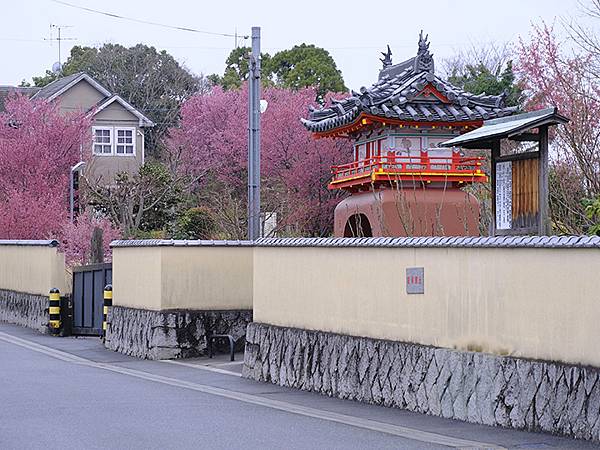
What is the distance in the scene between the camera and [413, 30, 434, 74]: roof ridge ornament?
1280 inches

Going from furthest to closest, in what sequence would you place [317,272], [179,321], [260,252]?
[179,321] → [260,252] → [317,272]

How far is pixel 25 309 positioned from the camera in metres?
33.2

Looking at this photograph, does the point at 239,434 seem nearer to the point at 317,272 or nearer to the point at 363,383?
the point at 363,383

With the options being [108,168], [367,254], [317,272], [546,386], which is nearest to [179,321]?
[317,272]

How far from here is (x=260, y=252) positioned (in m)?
18.9

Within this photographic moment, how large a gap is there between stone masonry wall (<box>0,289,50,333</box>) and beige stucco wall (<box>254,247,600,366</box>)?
1431 cm

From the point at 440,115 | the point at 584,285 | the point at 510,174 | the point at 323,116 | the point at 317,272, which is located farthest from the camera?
the point at 323,116

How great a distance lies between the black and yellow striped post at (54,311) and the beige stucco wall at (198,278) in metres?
6.94

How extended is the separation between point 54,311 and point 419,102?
1165 centimetres

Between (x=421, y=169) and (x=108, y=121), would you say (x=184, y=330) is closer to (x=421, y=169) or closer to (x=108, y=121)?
(x=421, y=169)

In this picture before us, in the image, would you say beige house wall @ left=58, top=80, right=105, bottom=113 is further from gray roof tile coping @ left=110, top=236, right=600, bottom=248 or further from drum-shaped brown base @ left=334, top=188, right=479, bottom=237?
gray roof tile coping @ left=110, top=236, right=600, bottom=248

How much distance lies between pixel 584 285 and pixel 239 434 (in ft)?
12.8

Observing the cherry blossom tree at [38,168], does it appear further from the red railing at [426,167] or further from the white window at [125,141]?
the red railing at [426,167]

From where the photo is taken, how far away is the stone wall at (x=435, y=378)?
11203mm
